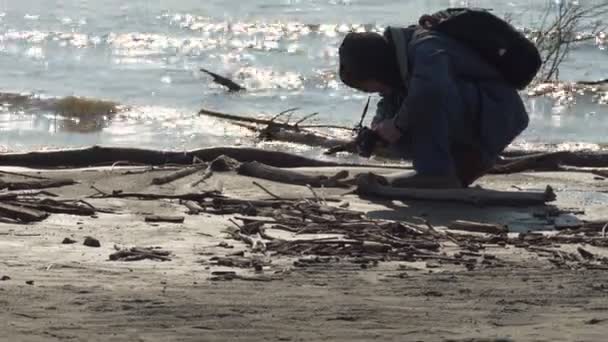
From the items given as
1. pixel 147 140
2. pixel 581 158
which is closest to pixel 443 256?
pixel 581 158

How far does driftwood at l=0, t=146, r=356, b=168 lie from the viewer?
28.4 ft

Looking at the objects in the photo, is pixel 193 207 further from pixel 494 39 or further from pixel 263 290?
pixel 263 290

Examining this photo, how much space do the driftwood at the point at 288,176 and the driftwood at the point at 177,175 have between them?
0.24m

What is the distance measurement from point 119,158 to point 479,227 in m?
2.88

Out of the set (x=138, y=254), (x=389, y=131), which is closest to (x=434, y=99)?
(x=389, y=131)

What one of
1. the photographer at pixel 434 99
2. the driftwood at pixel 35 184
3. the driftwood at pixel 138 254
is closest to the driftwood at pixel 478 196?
the photographer at pixel 434 99

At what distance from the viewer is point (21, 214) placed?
21.2 ft

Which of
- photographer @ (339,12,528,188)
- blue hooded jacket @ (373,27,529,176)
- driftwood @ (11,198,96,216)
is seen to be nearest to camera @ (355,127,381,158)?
photographer @ (339,12,528,188)

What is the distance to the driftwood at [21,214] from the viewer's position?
6441mm

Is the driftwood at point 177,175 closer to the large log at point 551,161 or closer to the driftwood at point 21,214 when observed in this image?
the driftwood at point 21,214

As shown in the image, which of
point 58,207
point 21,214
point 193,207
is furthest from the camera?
point 193,207

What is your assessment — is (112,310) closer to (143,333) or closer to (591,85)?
(143,333)

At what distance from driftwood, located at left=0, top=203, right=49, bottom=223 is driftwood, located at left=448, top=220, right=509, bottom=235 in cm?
178

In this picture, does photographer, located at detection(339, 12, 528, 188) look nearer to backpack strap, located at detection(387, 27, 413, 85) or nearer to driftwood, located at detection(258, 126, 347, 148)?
backpack strap, located at detection(387, 27, 413, 85)
